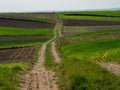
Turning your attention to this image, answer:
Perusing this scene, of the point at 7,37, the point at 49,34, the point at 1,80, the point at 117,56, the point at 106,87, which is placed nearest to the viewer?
the point at 106,87

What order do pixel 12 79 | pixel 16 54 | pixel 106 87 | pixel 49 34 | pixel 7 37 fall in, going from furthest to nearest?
pixel 49 34 < pixel 7 37 < pixel 16 54 < pixel 12 79 < pixel 106 87

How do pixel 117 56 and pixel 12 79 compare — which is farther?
pixel 117 56

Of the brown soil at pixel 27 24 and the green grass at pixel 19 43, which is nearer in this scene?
the green grass at pixel 19 43

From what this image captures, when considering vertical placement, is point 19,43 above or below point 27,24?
below

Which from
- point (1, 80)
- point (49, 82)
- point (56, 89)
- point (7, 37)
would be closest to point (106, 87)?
point (56, 89)

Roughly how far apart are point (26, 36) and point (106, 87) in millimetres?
57787

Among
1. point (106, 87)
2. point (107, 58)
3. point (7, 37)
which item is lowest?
point (106, 87)

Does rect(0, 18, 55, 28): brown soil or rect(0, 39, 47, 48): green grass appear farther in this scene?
rect(0, 18, 55, 28): brown soil

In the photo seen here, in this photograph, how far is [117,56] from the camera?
1280 inches

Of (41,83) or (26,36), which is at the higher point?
(26,36)

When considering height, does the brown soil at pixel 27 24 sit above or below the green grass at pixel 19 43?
above

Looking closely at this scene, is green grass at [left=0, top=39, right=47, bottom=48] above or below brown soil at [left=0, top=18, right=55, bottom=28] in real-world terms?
below

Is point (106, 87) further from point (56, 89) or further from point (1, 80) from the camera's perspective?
point (1, 80)

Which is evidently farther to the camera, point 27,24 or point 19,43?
point 27,24
